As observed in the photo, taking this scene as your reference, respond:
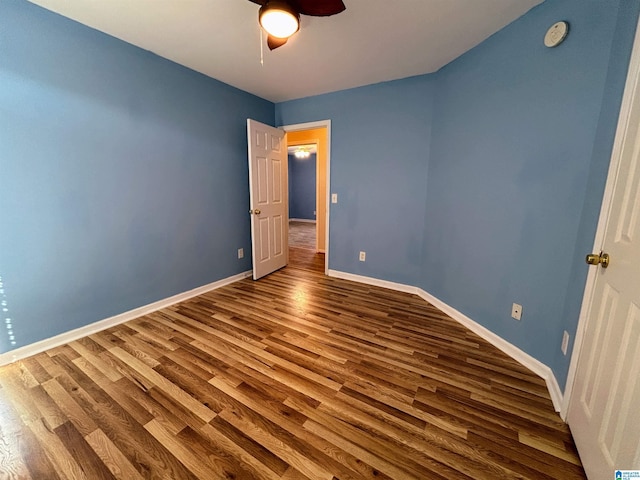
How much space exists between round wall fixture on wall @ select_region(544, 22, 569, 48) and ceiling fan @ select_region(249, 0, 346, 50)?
4.23 feet

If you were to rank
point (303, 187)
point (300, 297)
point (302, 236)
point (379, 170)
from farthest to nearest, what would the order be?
1. point (303, 187)
2. point (302, 236)
3. point (379, 170)
4. point (300, 297)

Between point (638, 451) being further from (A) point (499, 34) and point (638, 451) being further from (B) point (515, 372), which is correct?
(A) point (499, 34)

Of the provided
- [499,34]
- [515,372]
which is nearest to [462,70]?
[499,34]

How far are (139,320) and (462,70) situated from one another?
12.3 feet

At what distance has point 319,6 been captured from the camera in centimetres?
140

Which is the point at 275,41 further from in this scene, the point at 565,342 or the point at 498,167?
the point at 565,342

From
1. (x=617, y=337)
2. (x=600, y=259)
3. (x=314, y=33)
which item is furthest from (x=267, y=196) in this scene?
(x=617, y=337)

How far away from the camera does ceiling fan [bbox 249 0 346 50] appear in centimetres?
137

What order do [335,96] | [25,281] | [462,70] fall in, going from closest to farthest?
[25,281]
[462,70]
[335,96]

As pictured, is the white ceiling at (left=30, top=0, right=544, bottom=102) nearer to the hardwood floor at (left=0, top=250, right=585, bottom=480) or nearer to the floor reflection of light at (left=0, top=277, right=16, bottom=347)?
the floor reflection of light at (left=0, top=277, right=16, bottom=347)

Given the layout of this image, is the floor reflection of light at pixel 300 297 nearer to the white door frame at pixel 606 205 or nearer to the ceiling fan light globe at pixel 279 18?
the white door frame at pixel 606 205

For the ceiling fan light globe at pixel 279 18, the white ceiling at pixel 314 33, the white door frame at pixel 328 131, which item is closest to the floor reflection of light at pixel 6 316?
the white ceiling at pixel 314 33

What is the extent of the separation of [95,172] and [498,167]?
10.5ft

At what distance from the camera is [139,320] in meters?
2.36
